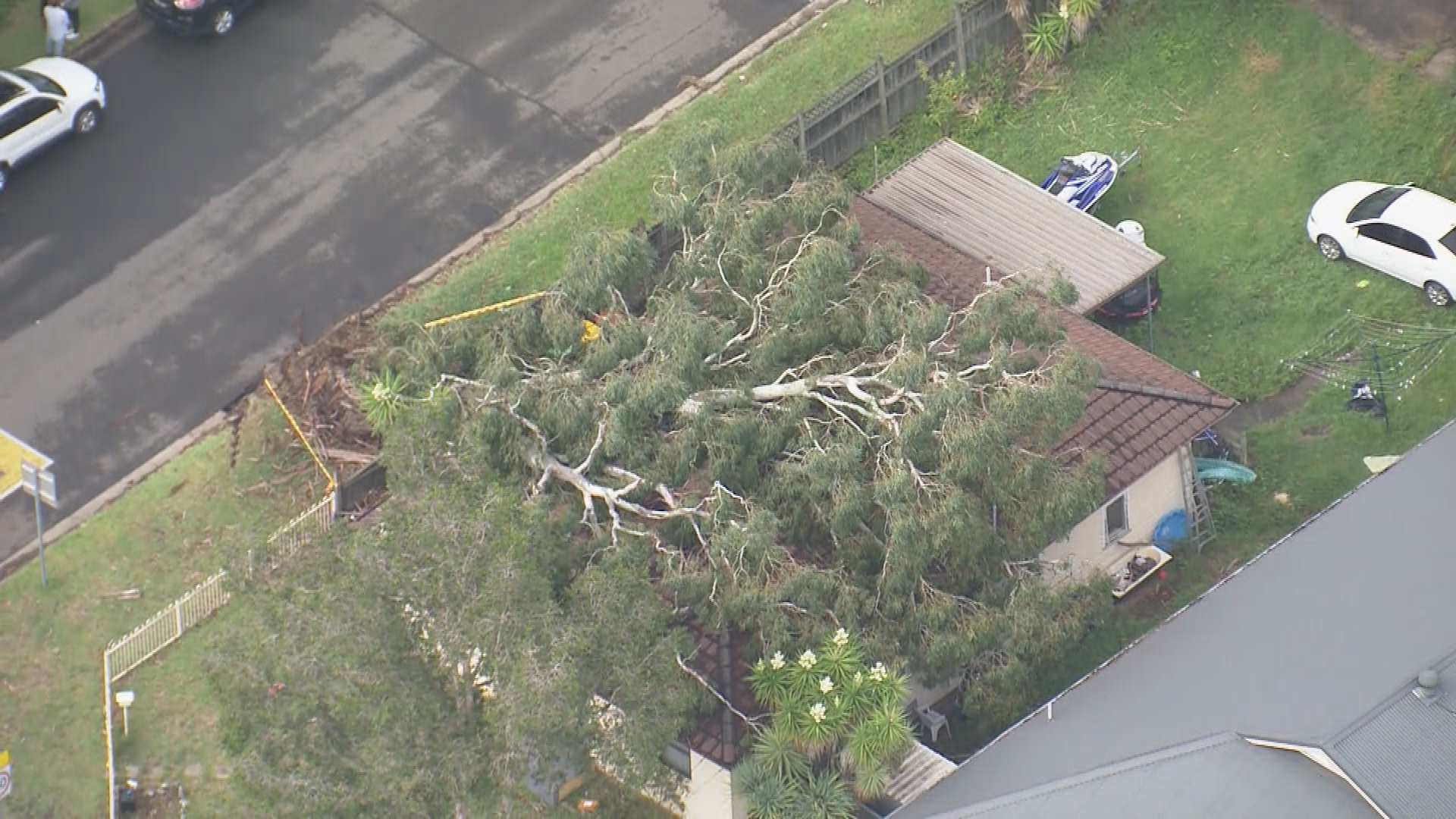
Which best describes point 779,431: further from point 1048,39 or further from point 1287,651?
point 1048,39

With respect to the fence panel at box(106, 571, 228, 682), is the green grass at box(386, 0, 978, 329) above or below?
above

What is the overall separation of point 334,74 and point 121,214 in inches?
192

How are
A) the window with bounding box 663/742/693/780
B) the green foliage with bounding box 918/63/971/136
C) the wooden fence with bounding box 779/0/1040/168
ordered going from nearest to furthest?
the window with bounding box 663/742/693/780 → the wooden fence with bounding box 779/0/1040/168 → the green foliage with bounding box 918/63/971/136

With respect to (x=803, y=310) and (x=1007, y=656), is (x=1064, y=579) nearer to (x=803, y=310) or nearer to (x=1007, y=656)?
(x=1007, y=656)

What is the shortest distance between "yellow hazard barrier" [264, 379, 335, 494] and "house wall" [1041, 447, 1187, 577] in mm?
11234

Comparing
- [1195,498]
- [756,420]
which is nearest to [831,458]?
[756,420]

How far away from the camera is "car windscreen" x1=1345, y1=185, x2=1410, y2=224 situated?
125 ft

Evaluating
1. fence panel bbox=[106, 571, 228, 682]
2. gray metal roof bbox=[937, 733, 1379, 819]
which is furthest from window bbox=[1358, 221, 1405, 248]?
fence panel bbox=[106, 571, 228, 682]

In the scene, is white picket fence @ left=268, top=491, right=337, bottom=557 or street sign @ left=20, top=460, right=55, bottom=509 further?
street sign @ left=20, top=460, right=55, bottom=509

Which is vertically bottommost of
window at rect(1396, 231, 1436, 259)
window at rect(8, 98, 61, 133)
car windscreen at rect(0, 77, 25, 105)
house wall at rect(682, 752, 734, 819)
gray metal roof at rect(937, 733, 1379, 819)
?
window at rect(1396, 231, 1436, 259)

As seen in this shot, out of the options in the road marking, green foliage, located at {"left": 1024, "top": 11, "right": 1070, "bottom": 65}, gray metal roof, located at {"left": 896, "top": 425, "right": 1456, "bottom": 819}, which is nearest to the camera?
gray metal roof, located at {"left": 896, "top": 425, "right": 1456, "bottom": 819}

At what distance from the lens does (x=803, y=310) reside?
102ft

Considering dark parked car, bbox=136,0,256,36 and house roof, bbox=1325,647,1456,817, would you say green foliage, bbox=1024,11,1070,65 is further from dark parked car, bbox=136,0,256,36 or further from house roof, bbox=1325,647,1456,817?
house roof, bbox=1325,647,1456,817

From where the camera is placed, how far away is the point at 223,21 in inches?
1692
